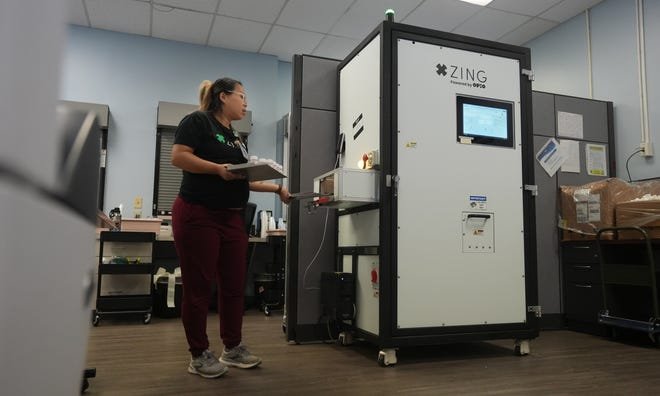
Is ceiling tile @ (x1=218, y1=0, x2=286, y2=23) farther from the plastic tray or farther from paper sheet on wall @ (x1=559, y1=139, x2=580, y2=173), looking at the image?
the plastic tray

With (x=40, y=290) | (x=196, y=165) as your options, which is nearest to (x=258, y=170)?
(x=196, y=165)

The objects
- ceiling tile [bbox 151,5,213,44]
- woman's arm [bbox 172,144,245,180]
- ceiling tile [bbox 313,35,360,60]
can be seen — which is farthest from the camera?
ceiling tile [bbox 313,35,360,60]

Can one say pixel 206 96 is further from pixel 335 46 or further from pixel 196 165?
pixel 335 46

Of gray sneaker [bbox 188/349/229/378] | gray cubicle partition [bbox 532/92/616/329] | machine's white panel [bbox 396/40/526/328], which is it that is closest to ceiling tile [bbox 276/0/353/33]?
gray cubicle partition [bbox 532/92/616/329]

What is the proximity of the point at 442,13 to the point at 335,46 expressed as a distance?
49.2 inches

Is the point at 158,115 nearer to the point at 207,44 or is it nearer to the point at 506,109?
the point at 207,44

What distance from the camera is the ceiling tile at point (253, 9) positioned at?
4.36m

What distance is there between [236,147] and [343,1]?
2777mm

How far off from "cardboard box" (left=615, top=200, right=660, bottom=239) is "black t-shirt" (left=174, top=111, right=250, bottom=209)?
238cm

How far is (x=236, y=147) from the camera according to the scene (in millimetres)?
2125

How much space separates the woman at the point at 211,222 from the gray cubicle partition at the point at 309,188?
2.22 feet

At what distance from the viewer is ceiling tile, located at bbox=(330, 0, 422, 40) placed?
441cm

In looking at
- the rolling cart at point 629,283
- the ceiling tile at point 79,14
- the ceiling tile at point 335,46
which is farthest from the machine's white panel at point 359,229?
the ceiling tile at point 79,14

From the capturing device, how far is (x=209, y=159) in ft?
6.61
